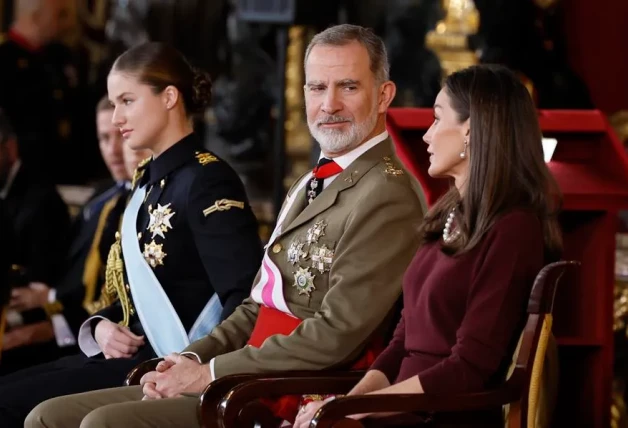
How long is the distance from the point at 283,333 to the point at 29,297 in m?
1.90

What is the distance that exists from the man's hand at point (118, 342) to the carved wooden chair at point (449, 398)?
81 cm

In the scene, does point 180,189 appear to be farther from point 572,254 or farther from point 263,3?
point 263,3

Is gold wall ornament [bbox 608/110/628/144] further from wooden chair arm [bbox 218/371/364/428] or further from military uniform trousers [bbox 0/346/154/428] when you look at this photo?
wooden chair arm [bbox 218/371/364/428]

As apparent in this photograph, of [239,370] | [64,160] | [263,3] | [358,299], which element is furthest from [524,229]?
[64,160]

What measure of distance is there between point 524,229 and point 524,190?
112 millimetres

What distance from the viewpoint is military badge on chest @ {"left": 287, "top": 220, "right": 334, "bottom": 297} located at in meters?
3.36

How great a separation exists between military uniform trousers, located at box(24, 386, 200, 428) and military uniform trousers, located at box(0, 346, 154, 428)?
1.07 ft

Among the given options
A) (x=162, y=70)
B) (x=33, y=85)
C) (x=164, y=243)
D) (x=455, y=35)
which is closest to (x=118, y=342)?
(x=164, y=243)

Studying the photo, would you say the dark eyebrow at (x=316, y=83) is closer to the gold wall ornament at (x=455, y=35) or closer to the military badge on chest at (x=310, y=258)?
the military badge on chest at (x=310, y=258)

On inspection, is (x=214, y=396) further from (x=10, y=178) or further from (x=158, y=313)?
(x=10, y=178)

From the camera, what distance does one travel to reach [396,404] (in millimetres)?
2863

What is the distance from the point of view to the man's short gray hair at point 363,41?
11.4 ft

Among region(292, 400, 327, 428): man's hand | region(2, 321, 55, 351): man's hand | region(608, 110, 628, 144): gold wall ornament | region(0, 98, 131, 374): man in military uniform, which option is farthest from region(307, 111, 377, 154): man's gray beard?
region(608, 110, 628, 144): gold wall ornament

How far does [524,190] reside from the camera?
9.83ft
